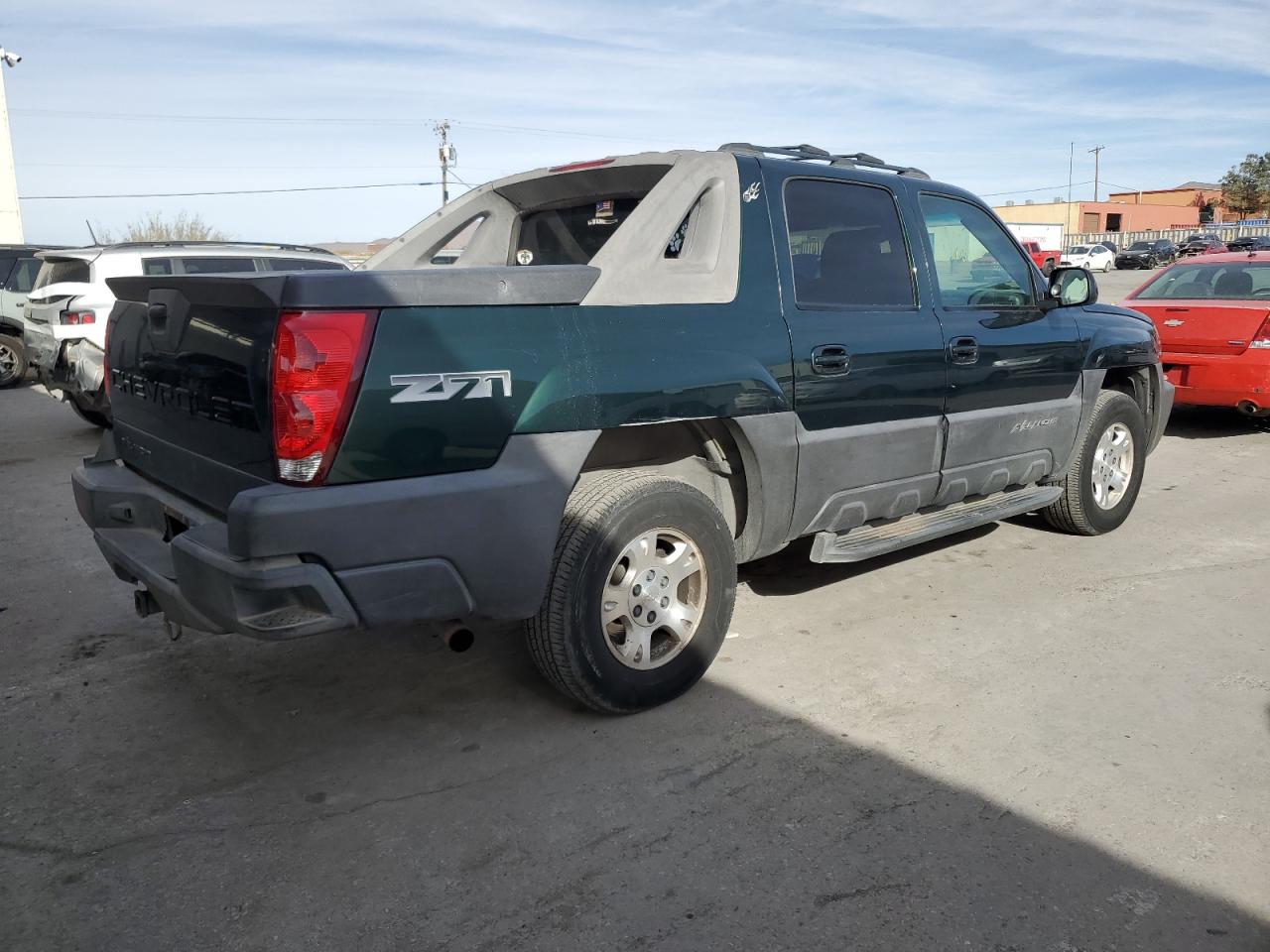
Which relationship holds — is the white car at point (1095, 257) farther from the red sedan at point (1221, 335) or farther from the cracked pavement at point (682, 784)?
the cracked pavement at point (682, 784)

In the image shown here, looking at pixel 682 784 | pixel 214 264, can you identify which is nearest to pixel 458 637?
pixel 682 784

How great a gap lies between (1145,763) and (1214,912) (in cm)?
81

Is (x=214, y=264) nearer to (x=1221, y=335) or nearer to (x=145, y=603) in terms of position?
(x=145, y=603)

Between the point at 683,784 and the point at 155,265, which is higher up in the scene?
the point at 155,265

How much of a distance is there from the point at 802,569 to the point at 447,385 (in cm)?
296

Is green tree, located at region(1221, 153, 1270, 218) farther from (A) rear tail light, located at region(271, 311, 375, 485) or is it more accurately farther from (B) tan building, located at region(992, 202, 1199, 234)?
(A) rear tail light, located at region(271, 311, 375, 485)

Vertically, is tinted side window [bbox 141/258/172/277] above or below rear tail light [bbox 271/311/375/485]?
above

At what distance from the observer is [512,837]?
2.99m

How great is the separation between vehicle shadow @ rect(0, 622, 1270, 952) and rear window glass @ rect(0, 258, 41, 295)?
11.7 m

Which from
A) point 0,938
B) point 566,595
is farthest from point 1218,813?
point 0,938

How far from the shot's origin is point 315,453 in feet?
9.57

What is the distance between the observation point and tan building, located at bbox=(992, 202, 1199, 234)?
76.8 meters

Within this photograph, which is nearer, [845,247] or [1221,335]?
[845,247]

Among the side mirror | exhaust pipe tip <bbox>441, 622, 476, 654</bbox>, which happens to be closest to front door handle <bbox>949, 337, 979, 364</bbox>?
the side mirror
